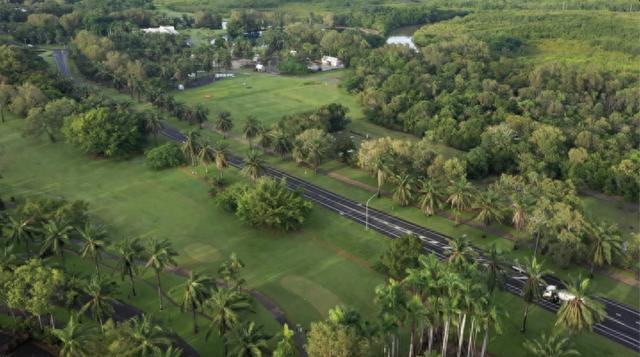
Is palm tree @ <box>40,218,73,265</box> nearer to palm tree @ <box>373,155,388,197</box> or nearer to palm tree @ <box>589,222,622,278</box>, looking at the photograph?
palm tree @ <box>373,155,388,197</box>

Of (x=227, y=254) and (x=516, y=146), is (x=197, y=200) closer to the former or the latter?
(x=227, y=254)

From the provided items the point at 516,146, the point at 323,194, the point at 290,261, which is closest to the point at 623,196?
the point at 516,146

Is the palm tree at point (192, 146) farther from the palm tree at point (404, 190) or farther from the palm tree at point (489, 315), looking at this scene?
the palm tree at point (489, 315)

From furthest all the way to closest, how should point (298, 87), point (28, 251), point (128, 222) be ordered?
1. point (298, 87)
2. point (128, 222)
3. point (28, 251)

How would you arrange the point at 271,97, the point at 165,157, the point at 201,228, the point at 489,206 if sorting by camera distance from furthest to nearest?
1. the point at 271,97
2. the point at 165,157
3. the point at 201,228
4. the point at 489,206

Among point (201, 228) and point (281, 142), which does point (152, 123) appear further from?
point (201, 228)

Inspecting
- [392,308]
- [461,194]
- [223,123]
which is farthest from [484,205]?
[223,123]

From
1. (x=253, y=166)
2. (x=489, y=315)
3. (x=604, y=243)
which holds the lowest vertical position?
(x=604, y=243)
